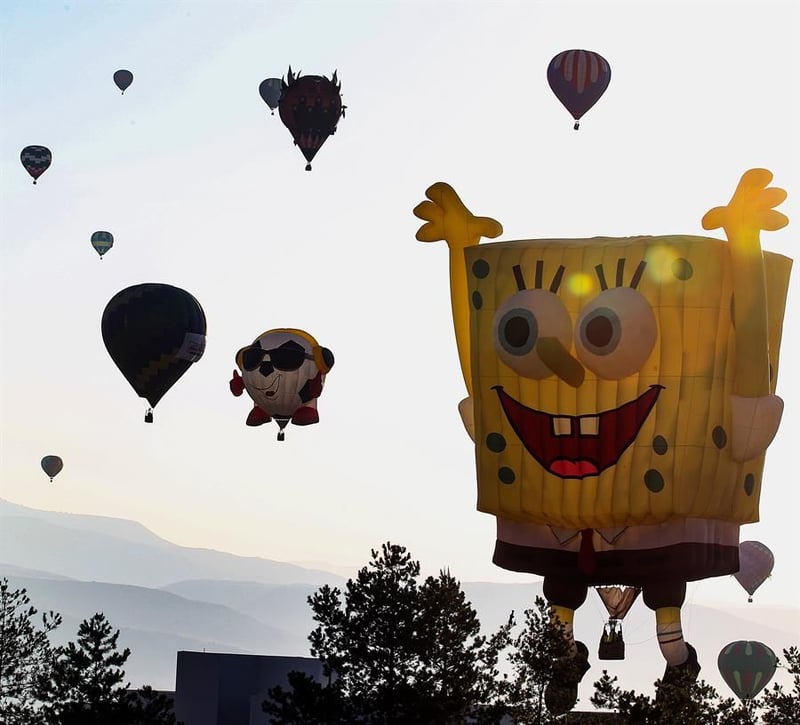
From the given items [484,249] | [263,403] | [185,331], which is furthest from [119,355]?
[484,249]

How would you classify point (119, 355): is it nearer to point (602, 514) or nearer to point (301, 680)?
point (301, 680)

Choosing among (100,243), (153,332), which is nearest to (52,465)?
(100,243)

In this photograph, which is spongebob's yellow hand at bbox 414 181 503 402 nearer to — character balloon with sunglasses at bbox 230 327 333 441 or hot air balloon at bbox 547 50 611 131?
hot air balloon at bbox 547 50 611 131

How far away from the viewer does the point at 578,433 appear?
33.5 metres

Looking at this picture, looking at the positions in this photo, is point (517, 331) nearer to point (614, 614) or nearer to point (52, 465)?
point (614, 614)

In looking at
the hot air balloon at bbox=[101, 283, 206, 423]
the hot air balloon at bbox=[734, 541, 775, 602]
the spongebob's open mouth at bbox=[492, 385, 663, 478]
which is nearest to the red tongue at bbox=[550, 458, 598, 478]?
the spongebob's open mouth at bbox=[492, 385, 663, 478]

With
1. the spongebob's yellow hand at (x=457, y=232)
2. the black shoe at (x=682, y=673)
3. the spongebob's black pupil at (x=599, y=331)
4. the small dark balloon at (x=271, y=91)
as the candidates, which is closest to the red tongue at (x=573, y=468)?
the spongebob's black pupil at (x=599, y=331)

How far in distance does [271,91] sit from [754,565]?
22091 mm

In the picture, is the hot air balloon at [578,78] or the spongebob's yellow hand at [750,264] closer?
the spongebob's yellow hand at [750,264]

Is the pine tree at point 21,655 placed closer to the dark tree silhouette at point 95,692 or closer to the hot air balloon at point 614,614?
the dark tree silhouette at point 95,692

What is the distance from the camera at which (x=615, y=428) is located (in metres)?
33.2

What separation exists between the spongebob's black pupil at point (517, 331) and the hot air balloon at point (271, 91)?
2842 cm

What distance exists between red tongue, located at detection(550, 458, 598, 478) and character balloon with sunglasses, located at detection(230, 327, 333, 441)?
43.8ft

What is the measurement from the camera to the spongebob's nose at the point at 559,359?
1294 inches
